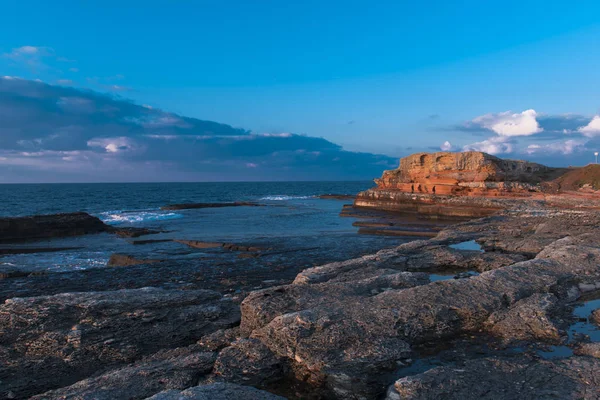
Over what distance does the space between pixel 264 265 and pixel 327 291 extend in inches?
310

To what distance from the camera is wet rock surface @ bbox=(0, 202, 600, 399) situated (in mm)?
5422

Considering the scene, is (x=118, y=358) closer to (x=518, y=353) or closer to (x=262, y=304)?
(x=262, y=304)

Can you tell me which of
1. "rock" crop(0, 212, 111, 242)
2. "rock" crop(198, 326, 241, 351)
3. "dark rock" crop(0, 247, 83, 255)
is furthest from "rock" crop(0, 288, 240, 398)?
"rock" crop(0, 212, 111, 242)

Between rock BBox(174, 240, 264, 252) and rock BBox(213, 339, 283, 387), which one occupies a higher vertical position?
rock BBox(213, 339, 283, 387)

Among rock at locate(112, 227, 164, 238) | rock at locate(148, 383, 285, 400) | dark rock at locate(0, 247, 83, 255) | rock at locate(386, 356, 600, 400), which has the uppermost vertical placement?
rock at locate(148, 383, 285, 400)

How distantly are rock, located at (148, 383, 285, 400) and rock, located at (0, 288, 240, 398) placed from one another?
107 inches

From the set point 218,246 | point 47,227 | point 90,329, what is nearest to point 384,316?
point 90,329

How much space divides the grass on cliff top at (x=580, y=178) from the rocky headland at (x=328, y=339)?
118ft

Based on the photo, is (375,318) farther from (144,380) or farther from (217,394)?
(144,380)

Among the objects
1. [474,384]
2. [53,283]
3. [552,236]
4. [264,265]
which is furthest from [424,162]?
[474,384]

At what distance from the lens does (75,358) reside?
7023 mm

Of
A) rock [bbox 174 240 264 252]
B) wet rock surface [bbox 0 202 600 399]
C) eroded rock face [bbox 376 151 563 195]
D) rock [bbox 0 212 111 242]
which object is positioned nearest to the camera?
wet rock surface [bbox 0 202 600 399]

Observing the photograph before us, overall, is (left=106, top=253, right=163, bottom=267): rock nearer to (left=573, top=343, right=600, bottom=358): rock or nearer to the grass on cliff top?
(left=573, top=343, right=600, bottom=358): rock

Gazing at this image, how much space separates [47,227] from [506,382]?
36.0 m
